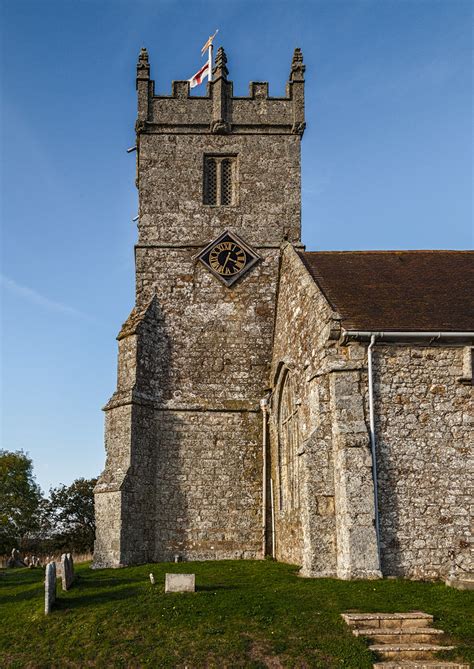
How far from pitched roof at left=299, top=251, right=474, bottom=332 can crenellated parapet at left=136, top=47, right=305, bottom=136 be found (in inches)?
230

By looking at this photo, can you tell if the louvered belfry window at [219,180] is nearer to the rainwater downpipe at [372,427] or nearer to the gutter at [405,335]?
the gutter at [405,335]

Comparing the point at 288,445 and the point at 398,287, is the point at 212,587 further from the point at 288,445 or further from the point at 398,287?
the point at 398,287

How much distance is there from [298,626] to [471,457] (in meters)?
5.55

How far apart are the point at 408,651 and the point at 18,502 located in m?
37.6

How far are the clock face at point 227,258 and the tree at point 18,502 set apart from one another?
26.7m

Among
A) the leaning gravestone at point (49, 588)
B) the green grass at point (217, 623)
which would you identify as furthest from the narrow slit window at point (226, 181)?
the leaning gravestone at point (49, 588)

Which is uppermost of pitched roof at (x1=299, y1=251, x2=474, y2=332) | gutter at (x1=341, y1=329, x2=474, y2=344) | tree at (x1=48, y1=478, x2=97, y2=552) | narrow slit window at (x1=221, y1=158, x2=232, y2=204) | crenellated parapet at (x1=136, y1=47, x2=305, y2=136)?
crenellated parapet at (x1=136, y1=47, x2=305, y2=136)

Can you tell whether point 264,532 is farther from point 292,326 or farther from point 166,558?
point 292,326

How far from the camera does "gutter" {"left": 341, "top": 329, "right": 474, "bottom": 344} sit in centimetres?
1373

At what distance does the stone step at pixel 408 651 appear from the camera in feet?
30.3

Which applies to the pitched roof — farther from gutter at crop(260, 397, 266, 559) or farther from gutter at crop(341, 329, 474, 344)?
gutter at crop(260, 397, 266, 559)

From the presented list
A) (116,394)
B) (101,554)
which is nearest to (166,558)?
(101,554)

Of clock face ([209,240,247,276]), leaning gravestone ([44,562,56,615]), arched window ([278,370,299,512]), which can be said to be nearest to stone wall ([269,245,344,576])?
arched window ([278,370,299,512])

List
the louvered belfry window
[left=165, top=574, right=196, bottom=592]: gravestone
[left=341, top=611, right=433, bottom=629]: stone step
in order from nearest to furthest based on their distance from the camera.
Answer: [left=341, top=611, right=433, bottom=629]: stone step < [left=165, top=574, right=196, bottom=592]: gravestone < the louvered belfry window
